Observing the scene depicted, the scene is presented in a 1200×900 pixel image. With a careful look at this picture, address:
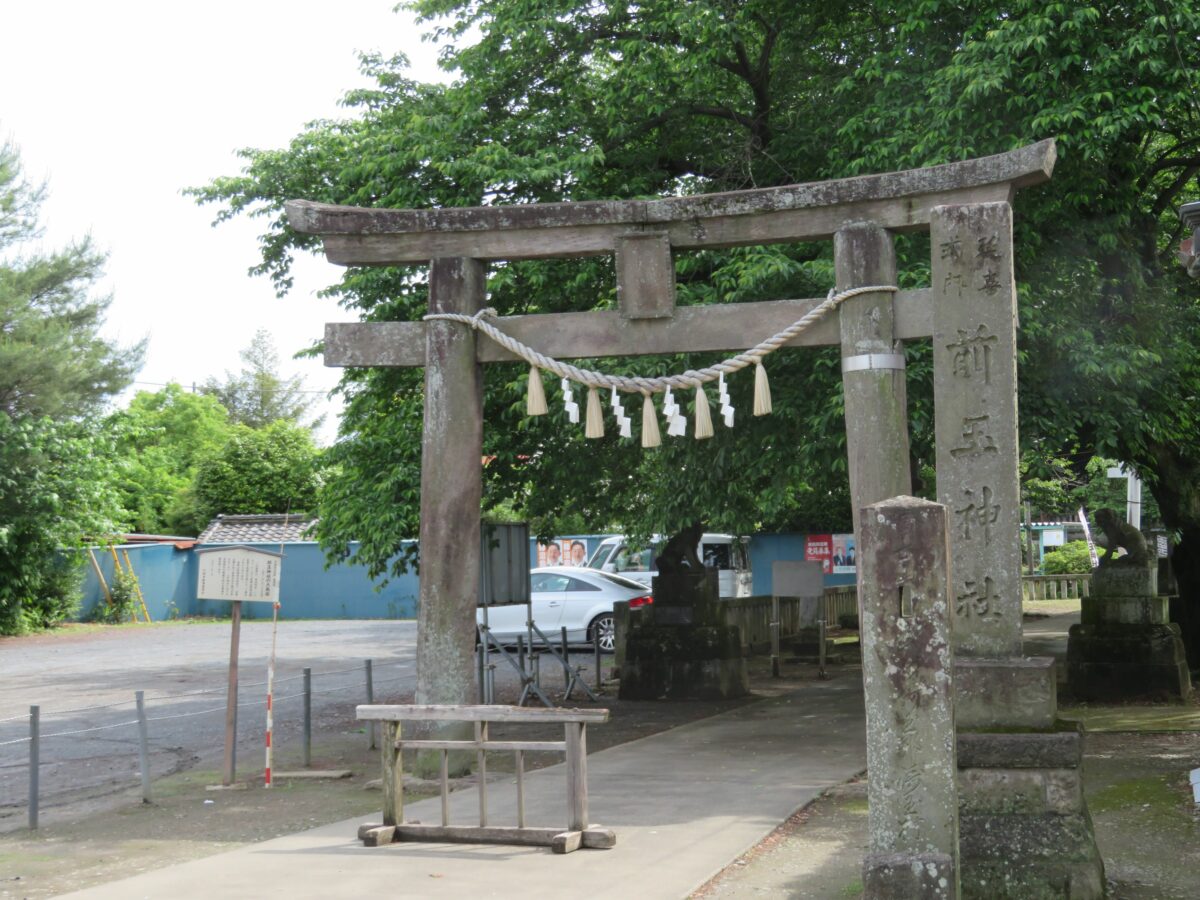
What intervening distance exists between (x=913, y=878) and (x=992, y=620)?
1875 millimetres

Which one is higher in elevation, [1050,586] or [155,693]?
[1050,586]

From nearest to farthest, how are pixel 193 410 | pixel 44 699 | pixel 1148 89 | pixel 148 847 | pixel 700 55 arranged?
pixel 148 847
pixel 1148 89
pixel 700 55
pixel 44 699
pixel 193 410

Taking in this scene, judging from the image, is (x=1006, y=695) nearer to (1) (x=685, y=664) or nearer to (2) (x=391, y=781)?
(2) (x=391, y=781)

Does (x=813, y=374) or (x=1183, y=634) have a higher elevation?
(x=813, y=374)

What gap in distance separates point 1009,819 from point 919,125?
7.10 metres

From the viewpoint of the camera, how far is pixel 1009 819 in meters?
6.17

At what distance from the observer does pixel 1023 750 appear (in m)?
6.18

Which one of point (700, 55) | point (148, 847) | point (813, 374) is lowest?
point (148, 847)

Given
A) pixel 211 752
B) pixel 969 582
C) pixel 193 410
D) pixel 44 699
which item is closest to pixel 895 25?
pixel 969 582

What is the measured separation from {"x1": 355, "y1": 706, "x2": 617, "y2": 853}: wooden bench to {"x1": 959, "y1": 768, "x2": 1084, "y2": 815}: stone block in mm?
2134

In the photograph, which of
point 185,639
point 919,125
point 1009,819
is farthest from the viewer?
point 185,639

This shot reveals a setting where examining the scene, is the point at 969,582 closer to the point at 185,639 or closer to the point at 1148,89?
the point at 1148,89

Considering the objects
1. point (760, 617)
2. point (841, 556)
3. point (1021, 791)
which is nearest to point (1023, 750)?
point (1021, 791)

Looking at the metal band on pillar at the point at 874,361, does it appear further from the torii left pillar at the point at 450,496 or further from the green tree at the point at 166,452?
the green tree at the point at 166,452
